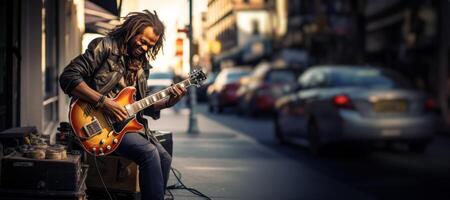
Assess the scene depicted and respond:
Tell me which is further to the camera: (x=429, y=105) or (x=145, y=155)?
(x=429, y=105)

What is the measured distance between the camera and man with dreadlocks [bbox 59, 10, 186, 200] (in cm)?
593

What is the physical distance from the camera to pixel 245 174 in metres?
10.5

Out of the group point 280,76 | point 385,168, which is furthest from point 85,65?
point 280,76

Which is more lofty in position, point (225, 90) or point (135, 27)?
point (135, 27)

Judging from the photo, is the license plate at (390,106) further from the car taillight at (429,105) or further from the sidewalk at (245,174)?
the sidewalk at (245,174)

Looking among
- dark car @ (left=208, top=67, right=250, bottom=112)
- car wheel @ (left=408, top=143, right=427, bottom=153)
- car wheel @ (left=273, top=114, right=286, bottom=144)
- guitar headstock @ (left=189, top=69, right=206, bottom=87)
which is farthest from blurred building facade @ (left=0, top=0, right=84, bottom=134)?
dark car @ (left=208, top=67, right=250, bottom=112)

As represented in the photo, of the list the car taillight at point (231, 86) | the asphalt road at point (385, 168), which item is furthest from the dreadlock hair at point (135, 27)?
the car taillight at point (231, 86)

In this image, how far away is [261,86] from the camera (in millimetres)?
24562

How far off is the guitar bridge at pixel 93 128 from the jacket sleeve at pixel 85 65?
0.26 m

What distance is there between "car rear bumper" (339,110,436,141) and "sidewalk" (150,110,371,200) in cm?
93

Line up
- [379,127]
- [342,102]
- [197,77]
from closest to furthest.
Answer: [197,77], [379,127], [342,102]

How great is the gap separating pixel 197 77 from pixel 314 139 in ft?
23.7

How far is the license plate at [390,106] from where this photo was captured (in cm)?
1264

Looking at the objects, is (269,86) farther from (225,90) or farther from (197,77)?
(197,77)
